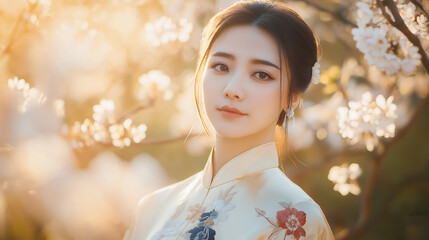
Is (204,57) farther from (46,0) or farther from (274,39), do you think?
(46,0)

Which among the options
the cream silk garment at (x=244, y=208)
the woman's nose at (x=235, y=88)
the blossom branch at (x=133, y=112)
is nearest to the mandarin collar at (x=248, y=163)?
the cream silk garment at (x=244, y=208)

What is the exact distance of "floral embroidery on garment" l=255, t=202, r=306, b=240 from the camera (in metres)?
1.41

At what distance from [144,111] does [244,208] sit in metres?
2.87

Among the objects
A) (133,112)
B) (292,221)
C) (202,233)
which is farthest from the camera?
(133,112)

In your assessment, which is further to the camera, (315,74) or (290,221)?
(315,74)

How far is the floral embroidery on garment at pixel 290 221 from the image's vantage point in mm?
1410

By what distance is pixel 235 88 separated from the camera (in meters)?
1.55

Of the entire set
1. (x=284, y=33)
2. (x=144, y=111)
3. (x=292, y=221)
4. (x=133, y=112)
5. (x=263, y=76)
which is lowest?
(x=144, y=111)

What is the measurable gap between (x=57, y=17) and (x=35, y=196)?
3.98 feet

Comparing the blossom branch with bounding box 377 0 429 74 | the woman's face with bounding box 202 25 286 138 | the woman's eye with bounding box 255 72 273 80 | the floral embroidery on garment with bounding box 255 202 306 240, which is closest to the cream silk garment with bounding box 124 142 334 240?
the floral embroidery on garment with bounding box 255 202 306 240

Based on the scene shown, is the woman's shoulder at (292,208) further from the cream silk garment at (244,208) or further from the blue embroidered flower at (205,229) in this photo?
the blue embroidered flower at (205,229)

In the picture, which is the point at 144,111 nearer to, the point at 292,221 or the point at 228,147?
the point at 228,147

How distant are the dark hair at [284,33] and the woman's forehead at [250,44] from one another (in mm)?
21

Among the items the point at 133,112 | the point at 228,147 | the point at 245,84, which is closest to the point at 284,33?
the point at 245,84
